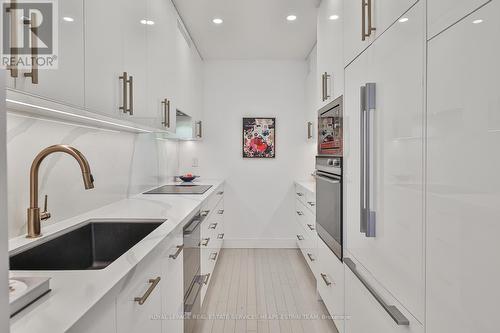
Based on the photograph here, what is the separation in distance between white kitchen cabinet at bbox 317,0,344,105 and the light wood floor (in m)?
1.75

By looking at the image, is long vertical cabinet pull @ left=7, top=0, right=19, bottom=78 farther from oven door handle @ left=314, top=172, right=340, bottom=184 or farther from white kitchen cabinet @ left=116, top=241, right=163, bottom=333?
oven door handle @ left=314, top=172, right=340, bottom=184

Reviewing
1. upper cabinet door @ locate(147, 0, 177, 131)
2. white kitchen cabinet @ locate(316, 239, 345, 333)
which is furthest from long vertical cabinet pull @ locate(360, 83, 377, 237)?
upper cabinet door @ locate(147, 0, 177, 131)

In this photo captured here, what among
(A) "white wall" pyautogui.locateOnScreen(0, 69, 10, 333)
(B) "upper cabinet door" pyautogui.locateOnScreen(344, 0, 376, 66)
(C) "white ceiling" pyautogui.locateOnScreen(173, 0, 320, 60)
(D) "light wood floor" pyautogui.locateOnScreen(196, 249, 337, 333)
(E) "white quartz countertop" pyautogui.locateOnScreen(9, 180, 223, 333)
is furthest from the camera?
(C) "white ceiling" pyautogui.locateOnScreen(173, 0, 320, 60)

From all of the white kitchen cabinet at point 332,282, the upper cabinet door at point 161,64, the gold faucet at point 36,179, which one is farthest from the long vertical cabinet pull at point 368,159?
the upper cabinet door at point 161,64

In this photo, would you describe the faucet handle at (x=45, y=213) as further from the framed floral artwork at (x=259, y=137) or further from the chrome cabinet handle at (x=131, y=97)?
the framed floral artwork at (x=259, y=137)

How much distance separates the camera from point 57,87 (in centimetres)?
116

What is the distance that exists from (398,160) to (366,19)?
827mm

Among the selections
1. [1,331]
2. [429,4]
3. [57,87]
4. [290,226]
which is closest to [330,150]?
[429,4]

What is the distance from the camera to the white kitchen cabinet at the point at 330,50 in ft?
7.16

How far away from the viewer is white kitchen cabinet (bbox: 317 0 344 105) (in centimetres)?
218

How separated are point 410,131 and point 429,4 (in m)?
0.42

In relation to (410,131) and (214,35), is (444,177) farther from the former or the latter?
(214,35)

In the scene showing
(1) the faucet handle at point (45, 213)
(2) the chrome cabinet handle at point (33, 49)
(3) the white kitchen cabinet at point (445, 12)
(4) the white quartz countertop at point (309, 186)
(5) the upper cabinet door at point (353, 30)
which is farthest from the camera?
(4) the white quartz countertop at point (309, 186)

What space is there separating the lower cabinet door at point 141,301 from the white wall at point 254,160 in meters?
3.27
